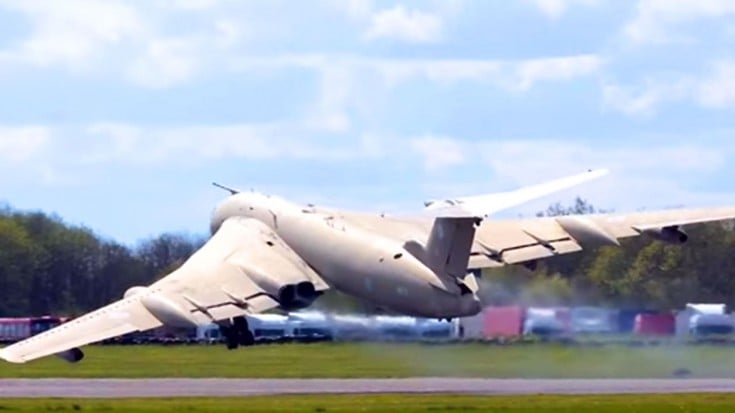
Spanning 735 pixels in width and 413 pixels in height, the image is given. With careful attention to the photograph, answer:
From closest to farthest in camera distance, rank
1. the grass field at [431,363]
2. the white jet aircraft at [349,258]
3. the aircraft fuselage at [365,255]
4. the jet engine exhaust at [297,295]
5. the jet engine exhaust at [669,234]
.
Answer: the white jet aircraft at [349,258] → the aircraft fuselage at [365,255] → the jet engine exhaust at [669,234] → the grass field at [431,363] → the jet engine exhaust at [297,295]

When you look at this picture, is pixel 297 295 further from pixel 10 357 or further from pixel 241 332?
pixel 10 357

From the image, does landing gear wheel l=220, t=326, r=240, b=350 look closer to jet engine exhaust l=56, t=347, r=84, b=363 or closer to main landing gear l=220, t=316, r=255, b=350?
main landing gear l=220, t=316, r=255, b=350

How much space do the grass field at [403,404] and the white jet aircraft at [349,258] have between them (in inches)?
113

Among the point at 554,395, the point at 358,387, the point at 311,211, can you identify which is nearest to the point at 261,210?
the point at 311,211

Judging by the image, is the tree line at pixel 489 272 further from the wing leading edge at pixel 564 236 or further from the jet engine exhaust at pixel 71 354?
the jet engine exhaust at pixel 71 354

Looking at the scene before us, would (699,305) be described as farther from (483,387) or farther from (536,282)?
(483,387)

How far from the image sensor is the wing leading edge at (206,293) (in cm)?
7062

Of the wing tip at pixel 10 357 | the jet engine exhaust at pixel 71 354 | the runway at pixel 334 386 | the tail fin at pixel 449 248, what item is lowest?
the runway at pixel 334 386

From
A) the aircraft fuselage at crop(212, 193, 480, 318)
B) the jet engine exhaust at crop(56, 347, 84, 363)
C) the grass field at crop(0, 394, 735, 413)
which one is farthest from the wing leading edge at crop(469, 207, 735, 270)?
the jet engine exhaust at crop(56, 347, 84, 363)

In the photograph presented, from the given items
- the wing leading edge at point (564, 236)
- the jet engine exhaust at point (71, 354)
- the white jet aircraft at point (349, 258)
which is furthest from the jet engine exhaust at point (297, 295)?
the jet engine exhaust at point (71, 354)

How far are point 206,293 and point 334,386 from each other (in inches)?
204

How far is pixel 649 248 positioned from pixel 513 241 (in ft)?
58.0

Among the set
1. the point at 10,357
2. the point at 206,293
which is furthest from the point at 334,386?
the point at 10,357

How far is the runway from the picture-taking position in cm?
7319
